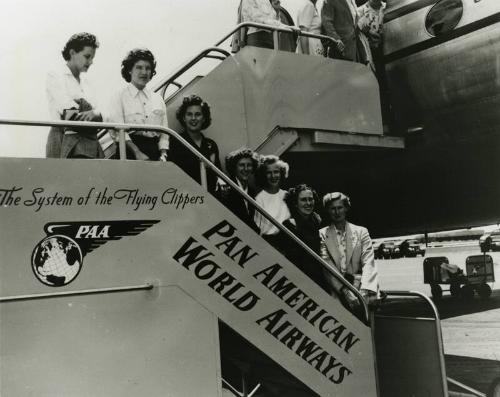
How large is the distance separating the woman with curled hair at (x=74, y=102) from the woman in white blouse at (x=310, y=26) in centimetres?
281

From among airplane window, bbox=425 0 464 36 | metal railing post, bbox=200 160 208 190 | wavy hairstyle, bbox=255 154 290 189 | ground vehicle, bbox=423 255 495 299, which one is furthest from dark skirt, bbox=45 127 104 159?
ground vehicle, bbox=423 255 495 299

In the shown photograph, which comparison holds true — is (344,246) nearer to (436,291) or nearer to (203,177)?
(203,177)

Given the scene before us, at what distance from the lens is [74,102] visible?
375 cm

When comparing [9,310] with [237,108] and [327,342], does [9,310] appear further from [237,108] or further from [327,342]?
[237,108]

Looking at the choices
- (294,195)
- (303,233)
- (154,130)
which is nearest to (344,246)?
(303,233)

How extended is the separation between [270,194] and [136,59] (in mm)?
1440

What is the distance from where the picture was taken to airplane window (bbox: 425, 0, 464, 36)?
5.92 m

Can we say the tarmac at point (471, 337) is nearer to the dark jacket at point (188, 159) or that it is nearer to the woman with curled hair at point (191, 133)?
the dark jacket at point (188, 159)

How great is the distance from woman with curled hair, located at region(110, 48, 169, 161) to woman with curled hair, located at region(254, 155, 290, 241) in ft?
2.56

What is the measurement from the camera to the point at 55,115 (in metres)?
3.72

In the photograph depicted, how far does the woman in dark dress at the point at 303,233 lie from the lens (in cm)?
409

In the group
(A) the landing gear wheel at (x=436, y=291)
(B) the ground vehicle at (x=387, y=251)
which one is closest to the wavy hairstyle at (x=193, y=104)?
(A) the landing gear wheel at (x=436, y=291)

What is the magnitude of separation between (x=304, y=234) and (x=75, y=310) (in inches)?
72.3

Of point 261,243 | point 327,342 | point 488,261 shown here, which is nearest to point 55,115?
point 261,243
